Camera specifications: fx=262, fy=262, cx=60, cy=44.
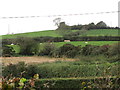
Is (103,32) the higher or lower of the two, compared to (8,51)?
higher

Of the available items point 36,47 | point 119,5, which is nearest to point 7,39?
point 36,47

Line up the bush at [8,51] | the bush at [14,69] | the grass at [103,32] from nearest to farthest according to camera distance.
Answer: the bush at [14,69] → the bush at [8,51] → the grass at [103,32]

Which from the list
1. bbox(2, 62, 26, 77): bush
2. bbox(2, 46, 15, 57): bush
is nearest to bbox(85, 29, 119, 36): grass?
bbox(2, 46, 15, 57): bush

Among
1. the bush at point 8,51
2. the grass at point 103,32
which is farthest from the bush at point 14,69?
the grass at point 103,32

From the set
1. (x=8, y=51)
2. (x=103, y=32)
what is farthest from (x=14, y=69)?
(x=103, y=32)

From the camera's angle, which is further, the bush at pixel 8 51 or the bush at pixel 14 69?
the bush at pixel 8 51

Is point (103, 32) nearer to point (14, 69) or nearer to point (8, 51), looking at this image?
point (8, 51)

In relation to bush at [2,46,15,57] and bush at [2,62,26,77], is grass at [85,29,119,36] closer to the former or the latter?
bush at [2,46,15,57]

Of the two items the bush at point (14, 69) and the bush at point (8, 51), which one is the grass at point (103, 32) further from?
the bush at point (14, 69)

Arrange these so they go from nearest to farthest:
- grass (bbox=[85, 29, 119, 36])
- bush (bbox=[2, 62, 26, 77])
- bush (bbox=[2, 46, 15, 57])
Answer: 1. bush (bbox=[2, 62, 26, 77])
2. bush (bbox=[2, 46, 15, 57])
3. grass (bbox=[85, 29, 119, 36])

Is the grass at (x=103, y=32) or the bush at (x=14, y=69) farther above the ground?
the grass at (x=103, y=32)

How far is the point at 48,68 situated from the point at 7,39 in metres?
7.98

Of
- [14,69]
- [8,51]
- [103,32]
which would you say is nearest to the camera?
[14,69]

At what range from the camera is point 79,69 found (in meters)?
9.07
